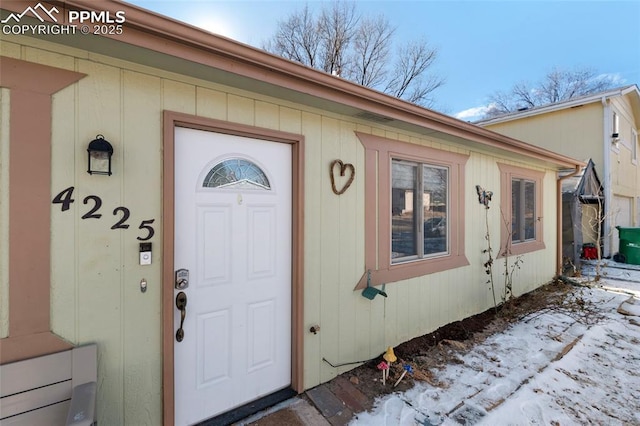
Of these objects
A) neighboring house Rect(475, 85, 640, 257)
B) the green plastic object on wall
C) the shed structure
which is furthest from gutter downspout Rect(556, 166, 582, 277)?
→ the green plastic object on wall

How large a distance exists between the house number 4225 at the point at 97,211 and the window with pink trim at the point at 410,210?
1.91m

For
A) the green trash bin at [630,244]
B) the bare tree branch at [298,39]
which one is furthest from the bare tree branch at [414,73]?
the green trash bin at [630,244]

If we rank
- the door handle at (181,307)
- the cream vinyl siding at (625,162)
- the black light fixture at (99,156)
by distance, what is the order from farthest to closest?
the cream vinyl siding at (625,162) → the door handle at (181,307) → the black light fixture at (99,156)

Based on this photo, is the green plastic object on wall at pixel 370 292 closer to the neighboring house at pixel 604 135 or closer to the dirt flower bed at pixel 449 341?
the dirt flower bed at pixel 449 341

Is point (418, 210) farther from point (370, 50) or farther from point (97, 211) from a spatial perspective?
point (370, 50)

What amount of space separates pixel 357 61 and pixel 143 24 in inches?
457

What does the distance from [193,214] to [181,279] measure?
45cm

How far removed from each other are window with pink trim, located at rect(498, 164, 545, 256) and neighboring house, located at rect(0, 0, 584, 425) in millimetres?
2094

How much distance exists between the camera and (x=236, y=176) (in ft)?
7.38

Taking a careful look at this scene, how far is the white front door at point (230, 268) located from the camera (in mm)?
2043

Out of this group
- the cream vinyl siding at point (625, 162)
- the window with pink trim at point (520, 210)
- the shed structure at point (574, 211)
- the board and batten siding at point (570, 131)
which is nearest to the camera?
the window with pink trim at point (520, 210)

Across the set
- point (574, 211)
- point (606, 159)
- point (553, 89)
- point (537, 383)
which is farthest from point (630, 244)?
point (553, 89)

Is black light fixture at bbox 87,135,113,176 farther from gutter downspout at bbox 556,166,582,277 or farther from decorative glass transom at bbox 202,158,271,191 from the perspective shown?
gutter downspout at bbox 556,166,582,277

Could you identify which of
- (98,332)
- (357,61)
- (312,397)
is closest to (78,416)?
(98,332)
